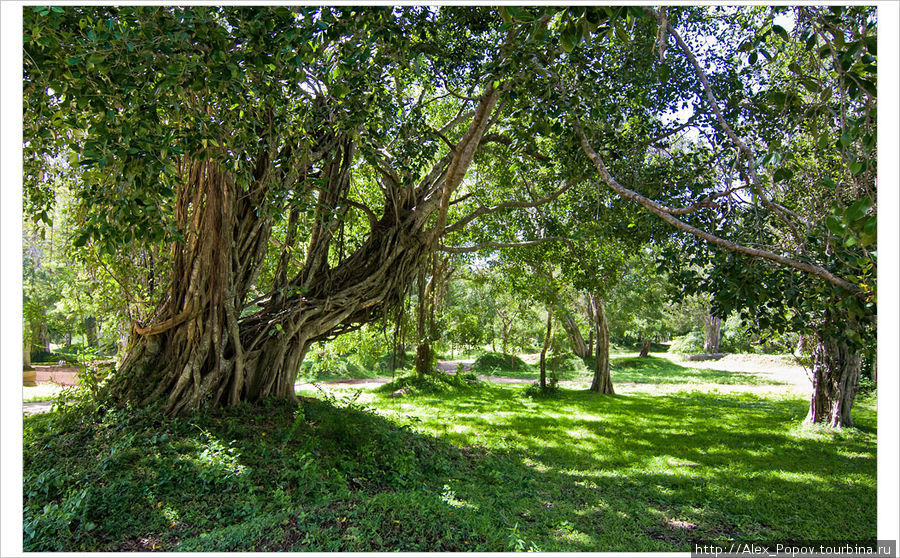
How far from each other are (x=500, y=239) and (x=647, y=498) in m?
5.57

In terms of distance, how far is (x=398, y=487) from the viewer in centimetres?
412

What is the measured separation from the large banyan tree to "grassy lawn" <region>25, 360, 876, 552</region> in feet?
2.32

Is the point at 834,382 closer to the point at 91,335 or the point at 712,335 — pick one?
the point at 91,335

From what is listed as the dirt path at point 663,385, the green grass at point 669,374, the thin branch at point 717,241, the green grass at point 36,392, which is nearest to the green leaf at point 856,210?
the thin branch at point 717,241

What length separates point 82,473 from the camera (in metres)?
3.44

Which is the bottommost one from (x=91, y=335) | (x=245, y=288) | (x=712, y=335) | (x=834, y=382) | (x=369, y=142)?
(x=712, y=335)

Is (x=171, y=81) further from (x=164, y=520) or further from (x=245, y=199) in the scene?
(x=164, y=520)

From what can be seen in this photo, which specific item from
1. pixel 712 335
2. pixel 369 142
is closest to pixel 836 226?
pixel 369 142

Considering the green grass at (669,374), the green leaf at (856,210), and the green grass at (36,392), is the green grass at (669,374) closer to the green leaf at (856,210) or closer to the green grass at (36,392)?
the green grass at (36,392)

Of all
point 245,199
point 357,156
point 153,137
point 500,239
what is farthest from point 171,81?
point 500,239

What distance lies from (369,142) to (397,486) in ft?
9.19

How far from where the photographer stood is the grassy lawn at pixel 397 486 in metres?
3.07

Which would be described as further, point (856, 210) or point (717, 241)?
point (717, 241)

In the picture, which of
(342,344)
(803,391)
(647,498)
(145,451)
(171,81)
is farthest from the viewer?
Answer: (803,391)
